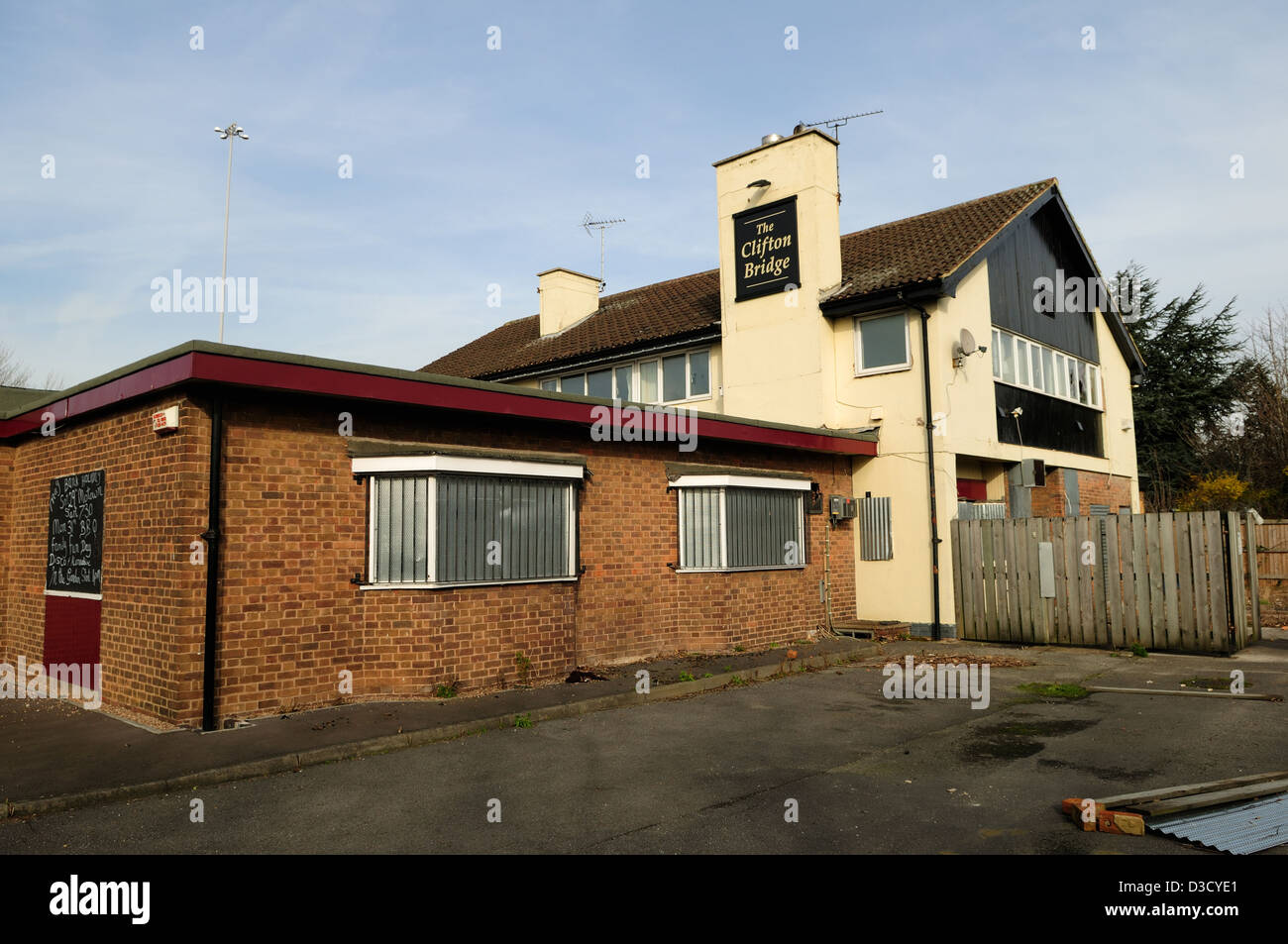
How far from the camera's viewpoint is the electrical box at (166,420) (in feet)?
25.4

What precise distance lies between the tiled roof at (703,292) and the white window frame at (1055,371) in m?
2.11

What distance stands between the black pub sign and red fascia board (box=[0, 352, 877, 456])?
5.25 metres

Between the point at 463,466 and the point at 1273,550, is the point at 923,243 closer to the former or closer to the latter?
the point at 463,466

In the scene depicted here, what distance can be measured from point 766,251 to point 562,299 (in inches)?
315

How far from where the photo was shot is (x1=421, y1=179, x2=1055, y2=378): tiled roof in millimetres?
15125

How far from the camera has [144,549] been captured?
8.20 m

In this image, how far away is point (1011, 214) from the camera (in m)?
16.0

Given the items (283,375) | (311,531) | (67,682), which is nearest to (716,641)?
(311,531)

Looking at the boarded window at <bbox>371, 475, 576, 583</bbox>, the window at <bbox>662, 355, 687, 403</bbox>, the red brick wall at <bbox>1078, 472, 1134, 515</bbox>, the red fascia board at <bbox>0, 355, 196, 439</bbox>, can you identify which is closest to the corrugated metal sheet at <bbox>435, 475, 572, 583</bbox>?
the boarded window at <bbox>371, 475, 576, 583</bbox>

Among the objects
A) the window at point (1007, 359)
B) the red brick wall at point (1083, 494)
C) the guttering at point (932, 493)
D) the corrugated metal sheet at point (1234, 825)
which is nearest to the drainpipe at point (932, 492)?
the guttering at point (932, 493)

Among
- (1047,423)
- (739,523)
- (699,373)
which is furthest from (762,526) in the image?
(1047,423)

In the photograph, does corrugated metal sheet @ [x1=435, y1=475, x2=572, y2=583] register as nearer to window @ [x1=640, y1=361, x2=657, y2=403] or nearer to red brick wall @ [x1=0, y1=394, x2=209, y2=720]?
red brick wall @ [x1=0, y1=394, x2=209, y2=720]

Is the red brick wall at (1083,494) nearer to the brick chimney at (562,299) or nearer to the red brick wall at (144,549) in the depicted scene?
the brick chimney at (562,299)

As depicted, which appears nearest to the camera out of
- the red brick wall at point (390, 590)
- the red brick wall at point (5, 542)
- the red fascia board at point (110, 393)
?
the red fascia board at point (110, 393)
